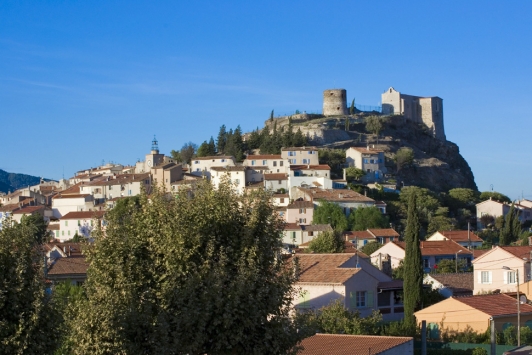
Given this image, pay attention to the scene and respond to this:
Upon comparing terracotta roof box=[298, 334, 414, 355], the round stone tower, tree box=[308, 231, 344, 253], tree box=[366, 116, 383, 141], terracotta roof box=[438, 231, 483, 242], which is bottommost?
terracotta roof box=[298, 334, 414, 355]

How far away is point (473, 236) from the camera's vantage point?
277 ft

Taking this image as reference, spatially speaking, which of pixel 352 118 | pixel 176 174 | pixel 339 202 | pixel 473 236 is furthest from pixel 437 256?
pixel 352 118

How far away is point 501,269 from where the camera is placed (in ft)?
165

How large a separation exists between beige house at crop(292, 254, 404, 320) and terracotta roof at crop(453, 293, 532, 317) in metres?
4.17

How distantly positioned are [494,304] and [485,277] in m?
13.6

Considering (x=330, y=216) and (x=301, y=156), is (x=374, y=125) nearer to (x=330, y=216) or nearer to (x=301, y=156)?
(x=301, y=156)

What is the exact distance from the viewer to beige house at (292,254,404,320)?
122 ft

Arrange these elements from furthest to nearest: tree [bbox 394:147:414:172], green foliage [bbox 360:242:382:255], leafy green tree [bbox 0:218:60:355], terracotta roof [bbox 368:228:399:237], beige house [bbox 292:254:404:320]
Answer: tree [bbox 394:147:414:172] → terracotta roof [bbox 368:228:399:237] → green foliage [bbox 360:242:382:255] → beige house [bbox 292:254:404:320] → leafy green tree [bbox 0:218:60:355]

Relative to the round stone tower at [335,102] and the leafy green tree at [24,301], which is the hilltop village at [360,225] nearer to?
the round stone tower at [335,102]

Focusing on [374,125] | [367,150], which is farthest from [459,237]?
[374,125]

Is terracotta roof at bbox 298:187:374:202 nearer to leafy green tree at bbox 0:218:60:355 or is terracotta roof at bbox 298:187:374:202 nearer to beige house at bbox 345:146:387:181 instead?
beige house at bbox 345:146:387:181

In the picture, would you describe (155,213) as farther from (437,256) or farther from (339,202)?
(339,202)

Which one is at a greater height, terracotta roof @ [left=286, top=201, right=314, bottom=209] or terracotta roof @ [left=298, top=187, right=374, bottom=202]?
terracotta roof @ [left=298, top=187, right=374, bottom=202]

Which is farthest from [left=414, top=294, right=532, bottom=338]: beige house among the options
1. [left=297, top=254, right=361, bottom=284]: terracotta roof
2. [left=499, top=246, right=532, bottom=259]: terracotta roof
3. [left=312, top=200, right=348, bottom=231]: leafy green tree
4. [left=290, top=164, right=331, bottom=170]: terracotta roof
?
[left=290, top=164, right=331, bottom=170]: terracotta roof
